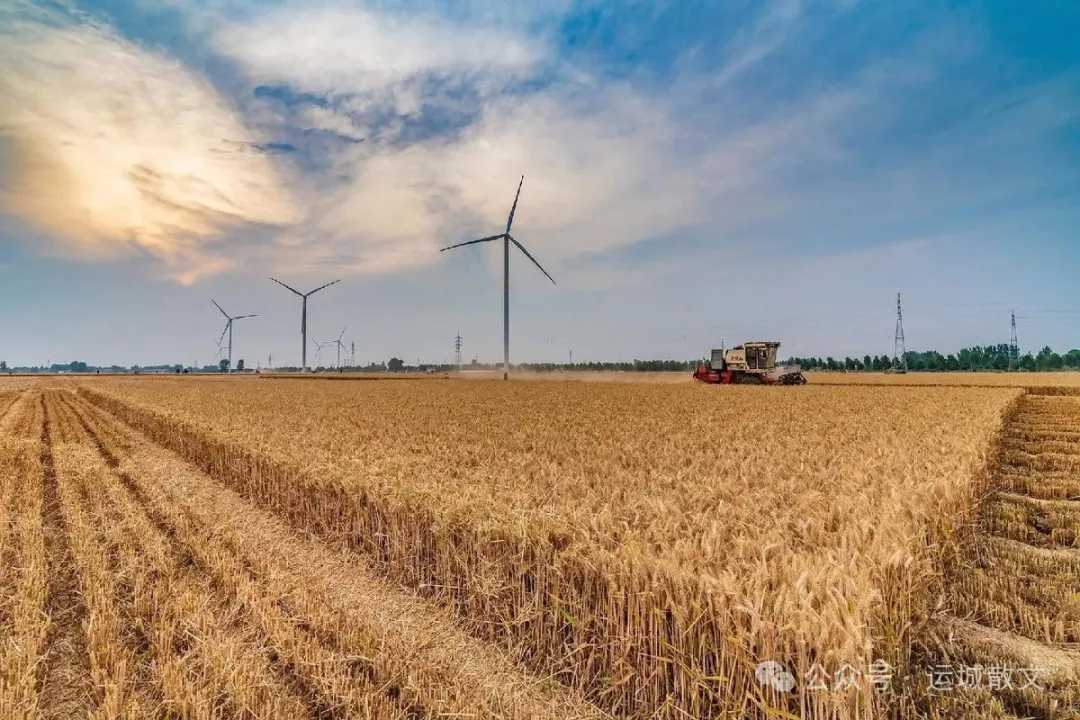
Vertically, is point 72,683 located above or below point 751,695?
below

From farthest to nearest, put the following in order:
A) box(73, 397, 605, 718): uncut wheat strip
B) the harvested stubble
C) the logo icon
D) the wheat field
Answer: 1. box(73, 397, 605, 718): uncut wheat strip
2. the wheat field
3. the harvested stubble
4. the logo icon

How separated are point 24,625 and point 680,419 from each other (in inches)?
592

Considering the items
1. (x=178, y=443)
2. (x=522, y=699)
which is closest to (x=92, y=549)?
(x=522, y=699)

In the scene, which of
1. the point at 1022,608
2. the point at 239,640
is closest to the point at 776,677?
the point at 1022,608

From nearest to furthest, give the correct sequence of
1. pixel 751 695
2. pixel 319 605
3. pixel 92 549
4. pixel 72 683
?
pixel 751 695 < pixel 72 683 < pixel 319 605 < pixel 92 549

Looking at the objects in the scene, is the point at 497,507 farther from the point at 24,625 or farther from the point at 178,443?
the point at 178,443

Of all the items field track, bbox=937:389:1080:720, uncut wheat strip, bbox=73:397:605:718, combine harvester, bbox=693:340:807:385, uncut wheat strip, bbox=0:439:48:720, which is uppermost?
combine harvester, bbox=693:340:807:385

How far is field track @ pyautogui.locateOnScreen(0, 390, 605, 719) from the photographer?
13.7 ft

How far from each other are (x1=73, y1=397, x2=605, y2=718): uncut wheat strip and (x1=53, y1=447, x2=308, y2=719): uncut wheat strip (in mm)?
490

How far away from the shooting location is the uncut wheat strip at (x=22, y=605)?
13.7 feet

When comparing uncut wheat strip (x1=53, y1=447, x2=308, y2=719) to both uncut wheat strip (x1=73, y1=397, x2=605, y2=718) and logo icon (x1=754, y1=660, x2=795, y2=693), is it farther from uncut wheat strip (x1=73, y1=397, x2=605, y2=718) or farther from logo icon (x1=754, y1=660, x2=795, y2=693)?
logo icon (x1=754, y1=660, x2=795, y2=693)

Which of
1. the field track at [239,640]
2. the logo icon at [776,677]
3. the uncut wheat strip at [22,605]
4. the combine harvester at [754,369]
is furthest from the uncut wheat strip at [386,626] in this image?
the combine harvester at [754,369]

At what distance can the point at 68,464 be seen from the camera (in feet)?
47.8

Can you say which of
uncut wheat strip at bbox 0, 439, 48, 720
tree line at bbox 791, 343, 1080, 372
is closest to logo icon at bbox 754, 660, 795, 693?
uncut wheat strip at bbox 0, 439, 48, 720
